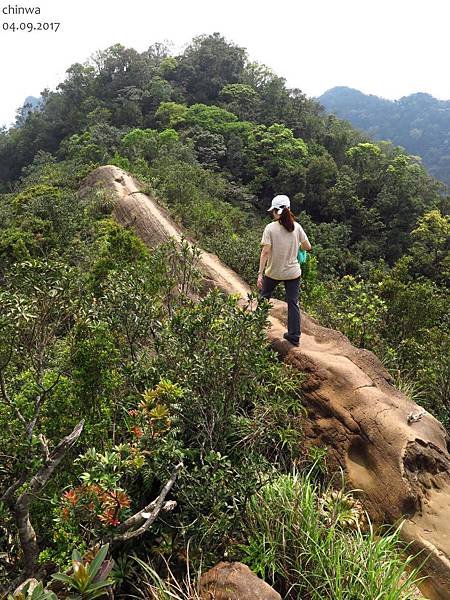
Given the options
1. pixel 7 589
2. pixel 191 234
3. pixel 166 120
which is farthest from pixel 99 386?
pixel 166 120

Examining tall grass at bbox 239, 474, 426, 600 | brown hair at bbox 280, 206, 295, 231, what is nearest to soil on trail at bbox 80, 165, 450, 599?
tall grass at bbox 239, 474, 426, 600

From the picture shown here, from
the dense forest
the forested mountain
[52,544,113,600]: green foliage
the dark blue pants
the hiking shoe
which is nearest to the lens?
[52,544,113,600]: green foliage

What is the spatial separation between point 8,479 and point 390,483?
305 cm

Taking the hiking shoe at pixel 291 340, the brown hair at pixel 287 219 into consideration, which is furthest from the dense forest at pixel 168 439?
the brown hair at pixel 287 219

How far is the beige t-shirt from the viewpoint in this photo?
4883mm

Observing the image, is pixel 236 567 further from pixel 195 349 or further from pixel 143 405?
pixel 195 349

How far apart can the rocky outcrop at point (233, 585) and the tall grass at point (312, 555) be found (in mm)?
214

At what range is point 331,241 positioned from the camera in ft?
84.1

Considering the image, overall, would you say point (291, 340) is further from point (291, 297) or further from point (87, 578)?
point (87, 578)

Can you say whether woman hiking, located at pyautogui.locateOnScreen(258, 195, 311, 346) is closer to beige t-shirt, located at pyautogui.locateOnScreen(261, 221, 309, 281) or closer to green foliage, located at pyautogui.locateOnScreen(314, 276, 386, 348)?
beige t-shirt, located at pyautogui.locateOnScreen(261, 221, 309, 281)

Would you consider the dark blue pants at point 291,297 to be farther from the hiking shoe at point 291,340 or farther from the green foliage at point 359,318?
the green foliage at point 359,318

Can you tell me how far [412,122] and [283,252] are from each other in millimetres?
166459

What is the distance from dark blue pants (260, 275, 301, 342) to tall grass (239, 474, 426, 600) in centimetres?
215

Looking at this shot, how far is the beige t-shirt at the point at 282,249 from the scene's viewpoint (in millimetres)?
4883
